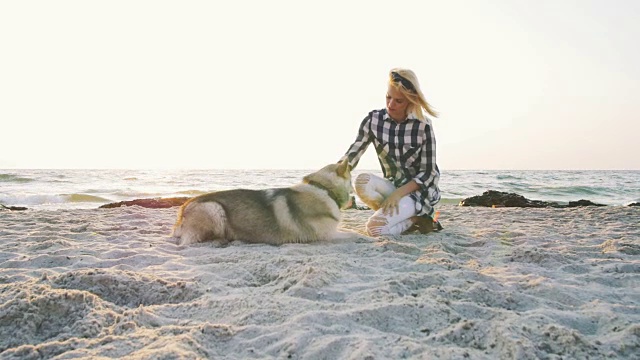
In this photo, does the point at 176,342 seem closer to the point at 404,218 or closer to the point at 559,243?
the point at 404,218

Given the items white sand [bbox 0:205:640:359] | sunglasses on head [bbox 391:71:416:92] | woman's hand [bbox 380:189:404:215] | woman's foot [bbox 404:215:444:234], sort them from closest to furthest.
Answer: white sand [bbox 0:205:640:359]
sunglasses on head [bbox 391:71:416:92]
woman's hand [bbox 380:189:404:215]
woman's foot [bbox 404:215:444:234]

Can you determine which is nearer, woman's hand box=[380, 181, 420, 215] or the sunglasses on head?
the sunglasses on head

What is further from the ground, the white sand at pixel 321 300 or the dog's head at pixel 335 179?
the dog's head at pixel 335 179

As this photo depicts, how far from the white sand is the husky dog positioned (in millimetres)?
212

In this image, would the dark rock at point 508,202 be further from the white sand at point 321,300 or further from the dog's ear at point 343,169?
the dog's ear at point 343,169

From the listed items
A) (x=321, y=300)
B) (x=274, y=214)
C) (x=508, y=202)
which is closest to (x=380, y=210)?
(x=274, y=214)

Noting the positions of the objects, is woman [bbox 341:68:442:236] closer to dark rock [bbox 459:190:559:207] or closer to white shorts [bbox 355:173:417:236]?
white shorts [bbox 355:173:417:236]

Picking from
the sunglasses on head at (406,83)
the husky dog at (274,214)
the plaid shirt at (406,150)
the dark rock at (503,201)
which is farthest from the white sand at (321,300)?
the dark rock at (503,201)

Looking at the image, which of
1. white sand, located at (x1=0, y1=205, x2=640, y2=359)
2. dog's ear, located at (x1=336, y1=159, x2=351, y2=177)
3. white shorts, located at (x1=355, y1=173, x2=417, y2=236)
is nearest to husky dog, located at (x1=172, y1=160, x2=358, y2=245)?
→ dog's ear, located at (x1=336, y1=159, x2=351, y2=177)

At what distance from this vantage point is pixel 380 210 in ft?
16.3

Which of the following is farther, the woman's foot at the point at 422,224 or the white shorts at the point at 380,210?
the woman's foot at the point at 422,224

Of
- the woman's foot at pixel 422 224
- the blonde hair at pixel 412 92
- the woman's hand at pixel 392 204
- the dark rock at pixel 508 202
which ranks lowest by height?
the dark rock at pixel 508 202

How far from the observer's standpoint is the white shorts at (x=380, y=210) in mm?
4891

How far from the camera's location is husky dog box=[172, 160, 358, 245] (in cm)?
454
